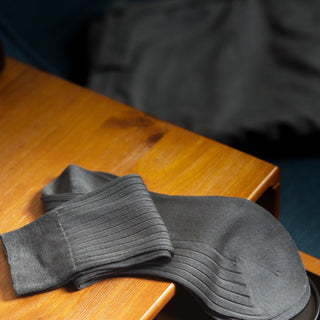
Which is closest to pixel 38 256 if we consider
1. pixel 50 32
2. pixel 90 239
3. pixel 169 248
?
pixel 90 239

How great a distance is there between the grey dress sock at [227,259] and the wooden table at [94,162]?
27 mm

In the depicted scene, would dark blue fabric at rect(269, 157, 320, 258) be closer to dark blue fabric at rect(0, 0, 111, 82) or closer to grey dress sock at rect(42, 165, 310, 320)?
grey dress sock at rect(42, 165, 310, 320)

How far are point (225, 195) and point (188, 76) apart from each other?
0.50 meters

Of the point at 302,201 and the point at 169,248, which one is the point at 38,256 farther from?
the point at 302,201

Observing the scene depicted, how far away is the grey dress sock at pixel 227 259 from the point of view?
77 cm

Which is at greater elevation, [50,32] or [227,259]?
[50,32]

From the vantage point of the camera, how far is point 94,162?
95cm

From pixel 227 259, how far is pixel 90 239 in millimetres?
184

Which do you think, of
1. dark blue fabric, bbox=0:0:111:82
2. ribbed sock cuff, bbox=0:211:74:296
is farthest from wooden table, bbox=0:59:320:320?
dark blue fabric, bbox=0:0:111:82

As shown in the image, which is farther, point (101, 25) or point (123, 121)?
point (101, 25)

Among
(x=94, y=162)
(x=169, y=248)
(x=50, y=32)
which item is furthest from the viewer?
(x=50, y=32)

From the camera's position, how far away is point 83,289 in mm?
769

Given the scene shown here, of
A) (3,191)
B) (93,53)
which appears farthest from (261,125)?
(3,191)

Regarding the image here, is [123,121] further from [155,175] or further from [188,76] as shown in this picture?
[188,76]
